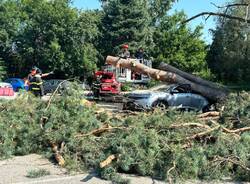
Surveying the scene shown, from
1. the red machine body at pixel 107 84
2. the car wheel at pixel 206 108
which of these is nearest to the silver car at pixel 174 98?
the car wheel at pixel 206 108

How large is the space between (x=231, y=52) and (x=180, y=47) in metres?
8.43

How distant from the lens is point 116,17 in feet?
160

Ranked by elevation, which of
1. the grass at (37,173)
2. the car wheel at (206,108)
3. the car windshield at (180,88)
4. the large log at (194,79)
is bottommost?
the grass at (37,173)

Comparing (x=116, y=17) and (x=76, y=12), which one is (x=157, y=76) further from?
(x=116, y=17)

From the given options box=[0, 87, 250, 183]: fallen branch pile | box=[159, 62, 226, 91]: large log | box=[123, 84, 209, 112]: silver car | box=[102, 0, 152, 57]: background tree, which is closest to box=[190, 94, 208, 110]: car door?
box=[123, 84, 209, 112]: silver car

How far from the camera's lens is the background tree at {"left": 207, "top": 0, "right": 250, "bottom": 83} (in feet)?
138

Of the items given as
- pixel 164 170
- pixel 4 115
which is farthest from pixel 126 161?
pixel 4 115

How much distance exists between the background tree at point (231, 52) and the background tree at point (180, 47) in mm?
1870

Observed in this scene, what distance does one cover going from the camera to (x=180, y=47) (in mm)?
53969

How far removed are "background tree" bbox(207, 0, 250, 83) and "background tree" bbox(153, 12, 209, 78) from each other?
1.87 metres

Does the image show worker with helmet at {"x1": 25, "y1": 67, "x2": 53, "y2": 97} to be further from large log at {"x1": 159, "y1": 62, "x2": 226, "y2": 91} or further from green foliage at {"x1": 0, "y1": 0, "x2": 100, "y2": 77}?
green foliage at {"x1": 0, "y1": 0, "x2": 100, "y2": 77}

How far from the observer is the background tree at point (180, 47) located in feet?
172

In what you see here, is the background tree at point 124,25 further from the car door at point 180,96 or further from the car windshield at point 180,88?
the car door at point 180,96

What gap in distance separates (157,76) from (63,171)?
10776 millimetres
